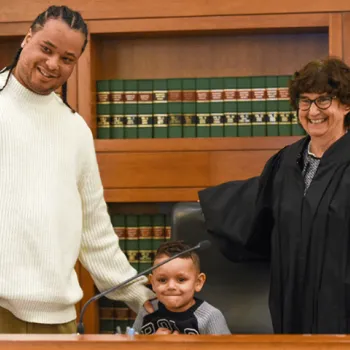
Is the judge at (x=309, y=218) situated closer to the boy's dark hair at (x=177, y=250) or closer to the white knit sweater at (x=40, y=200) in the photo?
the boy's dark hair at (x=177, y=250)

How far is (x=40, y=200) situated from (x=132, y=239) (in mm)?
1658

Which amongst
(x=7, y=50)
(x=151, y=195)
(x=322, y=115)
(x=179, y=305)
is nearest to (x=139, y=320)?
(x=179, y=305)

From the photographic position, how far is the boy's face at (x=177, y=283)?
2311 mm

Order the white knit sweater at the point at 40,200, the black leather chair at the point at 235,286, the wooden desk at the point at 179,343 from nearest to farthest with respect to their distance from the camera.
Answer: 1. the wooden desk at the point at 179,343
2. the white knit sweater at the point at 40,200
3. the black leather chair at the point at 235,286

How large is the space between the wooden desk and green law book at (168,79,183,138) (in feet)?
7.21

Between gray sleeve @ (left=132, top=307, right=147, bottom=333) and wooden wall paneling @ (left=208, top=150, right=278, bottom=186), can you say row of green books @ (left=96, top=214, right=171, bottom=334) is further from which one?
gray sleeve @ (left=132, top=307, right=147, bottom=333)

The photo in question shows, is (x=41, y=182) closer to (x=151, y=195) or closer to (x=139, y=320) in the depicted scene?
(x=139, y=320)

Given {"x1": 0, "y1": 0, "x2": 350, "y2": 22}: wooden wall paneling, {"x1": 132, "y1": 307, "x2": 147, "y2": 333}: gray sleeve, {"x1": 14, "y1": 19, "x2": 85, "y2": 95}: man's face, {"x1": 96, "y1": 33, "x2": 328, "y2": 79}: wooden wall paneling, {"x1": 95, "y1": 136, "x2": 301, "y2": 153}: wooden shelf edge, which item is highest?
{"x1": 0, "y1": 0, "x2": 350, "y2": 22}: wooden wall paneling

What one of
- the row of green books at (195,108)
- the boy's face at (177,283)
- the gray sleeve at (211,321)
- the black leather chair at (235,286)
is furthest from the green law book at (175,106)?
the gray sleeve at (211,321)

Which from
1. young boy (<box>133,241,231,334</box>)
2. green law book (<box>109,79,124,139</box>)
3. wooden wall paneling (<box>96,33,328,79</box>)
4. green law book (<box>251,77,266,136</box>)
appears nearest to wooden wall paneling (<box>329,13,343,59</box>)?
wooden wall paneling (<box>96,33,328,79</box>)

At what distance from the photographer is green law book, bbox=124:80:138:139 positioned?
140 inches

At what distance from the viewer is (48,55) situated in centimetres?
204

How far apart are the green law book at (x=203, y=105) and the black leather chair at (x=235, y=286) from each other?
1.15 m

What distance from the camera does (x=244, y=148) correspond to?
3.43 meters
